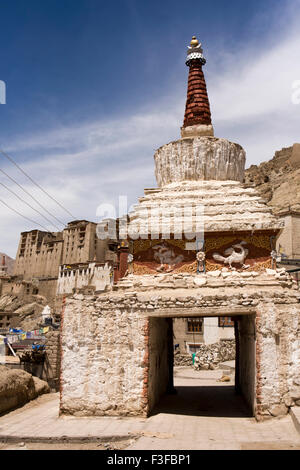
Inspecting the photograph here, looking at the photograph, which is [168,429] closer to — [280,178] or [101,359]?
[101,359]

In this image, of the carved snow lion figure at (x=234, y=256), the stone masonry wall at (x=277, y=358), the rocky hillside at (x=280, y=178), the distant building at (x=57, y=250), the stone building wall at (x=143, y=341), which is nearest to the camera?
the stone masonry wall at (x=277, y=358)

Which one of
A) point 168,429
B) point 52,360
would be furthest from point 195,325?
point 168,429

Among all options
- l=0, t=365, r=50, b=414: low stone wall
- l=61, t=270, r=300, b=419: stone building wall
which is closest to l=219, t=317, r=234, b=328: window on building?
l=0, t=365, r=50, b=414: low stone wall

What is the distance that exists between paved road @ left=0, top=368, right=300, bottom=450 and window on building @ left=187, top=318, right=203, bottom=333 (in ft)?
60.6

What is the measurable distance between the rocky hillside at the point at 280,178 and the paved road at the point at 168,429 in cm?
3682

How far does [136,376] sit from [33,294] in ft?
178

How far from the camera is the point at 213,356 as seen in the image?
2327 cm

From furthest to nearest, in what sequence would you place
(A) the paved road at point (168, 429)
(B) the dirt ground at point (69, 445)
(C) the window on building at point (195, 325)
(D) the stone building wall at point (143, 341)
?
1. (C) the window on building at point (195, 325)
2. (D) the stone building wall at point (143, 341)
3. (B) the dirt ground at point (69, 445)
4. (A) the paved road at point (168, 429)

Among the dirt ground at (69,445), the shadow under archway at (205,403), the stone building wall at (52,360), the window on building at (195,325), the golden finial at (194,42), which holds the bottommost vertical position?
the dirt ground at (69,445)

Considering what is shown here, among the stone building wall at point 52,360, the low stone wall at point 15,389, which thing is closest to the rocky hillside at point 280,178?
the stone building wall at point 52,360

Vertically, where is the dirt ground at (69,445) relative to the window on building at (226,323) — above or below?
below

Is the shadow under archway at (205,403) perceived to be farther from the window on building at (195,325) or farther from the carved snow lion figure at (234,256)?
the window on building at (195,325)

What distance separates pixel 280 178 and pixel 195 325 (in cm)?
2930

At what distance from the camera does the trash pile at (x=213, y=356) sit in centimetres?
2255
